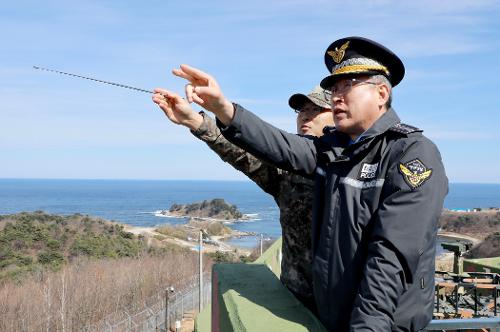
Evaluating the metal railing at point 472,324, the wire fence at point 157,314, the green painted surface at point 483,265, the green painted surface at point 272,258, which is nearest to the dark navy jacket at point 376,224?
the metal railing at point 472,324

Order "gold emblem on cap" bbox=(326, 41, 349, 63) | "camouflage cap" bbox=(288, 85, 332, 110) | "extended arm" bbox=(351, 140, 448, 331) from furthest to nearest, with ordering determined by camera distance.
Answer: "camouflage cap" bbox=(288, 85, 332, 110) < "gold emblem on cap" bbox=(326, 41, 349, 63) < "extended arm" bbox=(351, 140, 448, 331)

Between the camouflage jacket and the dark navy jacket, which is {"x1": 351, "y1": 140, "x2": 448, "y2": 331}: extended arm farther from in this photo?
the camouflage jacket

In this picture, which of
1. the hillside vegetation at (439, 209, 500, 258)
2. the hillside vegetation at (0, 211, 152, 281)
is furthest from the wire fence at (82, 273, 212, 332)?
the hillside vegetation at (439, 209, 500, 258)

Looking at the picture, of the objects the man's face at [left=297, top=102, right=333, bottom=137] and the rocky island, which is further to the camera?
the rocky island

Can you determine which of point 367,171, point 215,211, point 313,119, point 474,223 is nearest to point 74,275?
point 313,119

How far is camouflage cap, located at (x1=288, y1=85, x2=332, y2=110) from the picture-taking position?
299 cm

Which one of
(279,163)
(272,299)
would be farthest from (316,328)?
(279,163)

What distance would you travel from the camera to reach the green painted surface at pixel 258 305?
6.93 ft

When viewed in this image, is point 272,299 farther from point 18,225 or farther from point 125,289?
point 18,225

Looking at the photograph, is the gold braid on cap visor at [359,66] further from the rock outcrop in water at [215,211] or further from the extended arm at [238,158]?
the rock outcrop in water at [215,211]

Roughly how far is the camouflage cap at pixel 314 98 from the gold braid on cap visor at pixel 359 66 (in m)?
0.69

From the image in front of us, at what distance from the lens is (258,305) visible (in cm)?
239

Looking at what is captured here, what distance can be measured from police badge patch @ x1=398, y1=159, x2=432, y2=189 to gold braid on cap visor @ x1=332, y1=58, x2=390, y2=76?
491mm

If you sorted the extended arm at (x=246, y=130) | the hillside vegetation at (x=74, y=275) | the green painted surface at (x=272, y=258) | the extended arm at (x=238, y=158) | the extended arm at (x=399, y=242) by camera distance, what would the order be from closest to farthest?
the extended arm at (x=399, y=242)
the extended arm at (x=246, y=130)
the extended arm at (x=238, y=158)
the green painted surface at (x=272, y=258)
the hillside vegetation at (x=74, y=275)
